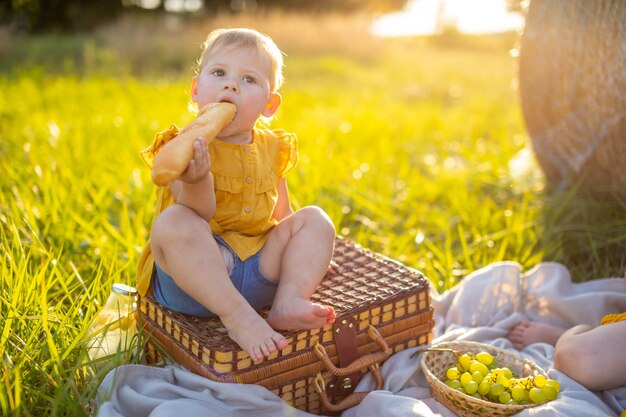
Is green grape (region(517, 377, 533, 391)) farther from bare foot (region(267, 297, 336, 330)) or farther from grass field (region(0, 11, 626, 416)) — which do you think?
grass field (region(0, 11, 626, 416))

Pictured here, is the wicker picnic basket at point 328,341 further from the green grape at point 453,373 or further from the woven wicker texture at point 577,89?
the woven wicker texture at point 577,89

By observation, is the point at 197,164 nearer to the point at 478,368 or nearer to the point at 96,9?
the point at 478,368

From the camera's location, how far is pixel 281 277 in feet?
6.44

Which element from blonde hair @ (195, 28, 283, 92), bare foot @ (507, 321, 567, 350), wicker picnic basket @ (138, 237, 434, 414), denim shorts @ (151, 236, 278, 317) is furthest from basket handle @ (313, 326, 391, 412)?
blonde hair @ (195, 28, 283, 92)

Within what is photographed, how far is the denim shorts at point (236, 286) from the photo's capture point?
1908mm

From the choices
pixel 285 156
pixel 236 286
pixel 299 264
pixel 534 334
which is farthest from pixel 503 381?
pixel 285 156

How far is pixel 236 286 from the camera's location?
6.40ft

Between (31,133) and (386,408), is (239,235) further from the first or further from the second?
(31,133)

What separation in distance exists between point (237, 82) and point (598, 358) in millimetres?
1327

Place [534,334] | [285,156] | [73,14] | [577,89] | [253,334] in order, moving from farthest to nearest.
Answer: [73,14]
[577,89]
[534,334]
[285,156]
[253,334]

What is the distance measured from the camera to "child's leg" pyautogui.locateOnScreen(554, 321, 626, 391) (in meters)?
1.91

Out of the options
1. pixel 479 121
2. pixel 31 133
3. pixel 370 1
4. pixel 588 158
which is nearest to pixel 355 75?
pixel 479 121

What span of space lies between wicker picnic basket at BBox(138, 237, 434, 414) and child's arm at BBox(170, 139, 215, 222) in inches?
13.5

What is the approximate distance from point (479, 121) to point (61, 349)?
4.44 meters
